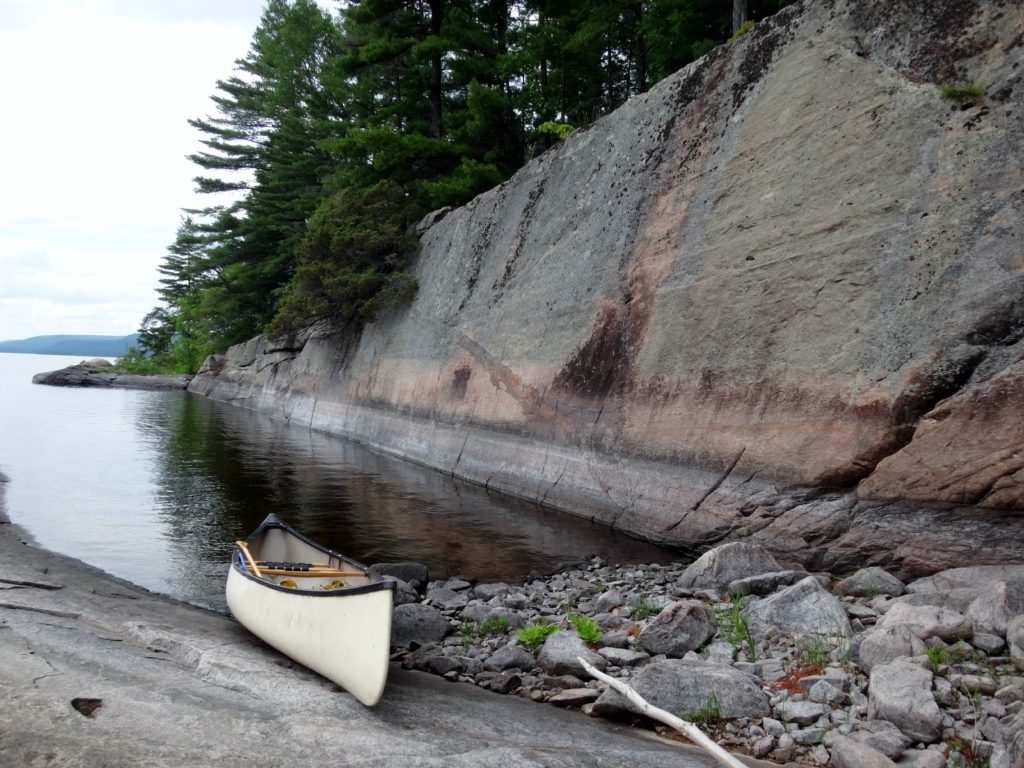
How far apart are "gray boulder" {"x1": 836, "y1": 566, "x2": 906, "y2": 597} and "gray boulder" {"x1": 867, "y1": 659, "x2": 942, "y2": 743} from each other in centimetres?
224

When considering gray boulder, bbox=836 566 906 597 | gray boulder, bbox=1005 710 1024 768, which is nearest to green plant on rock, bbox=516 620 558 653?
gray boulder, bbox=836 566 906 597

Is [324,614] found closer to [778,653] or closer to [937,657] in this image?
[778,653]

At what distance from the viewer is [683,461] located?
1038 cm

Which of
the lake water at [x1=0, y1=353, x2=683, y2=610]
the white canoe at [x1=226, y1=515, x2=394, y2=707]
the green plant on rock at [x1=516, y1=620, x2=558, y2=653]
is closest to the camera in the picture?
the white canoe at [x1=226, y1=515, x2=394, y2=707]

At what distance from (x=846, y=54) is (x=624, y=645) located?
29.1 ft

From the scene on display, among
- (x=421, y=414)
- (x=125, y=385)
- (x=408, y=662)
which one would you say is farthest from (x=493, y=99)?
(x=125, y=385)

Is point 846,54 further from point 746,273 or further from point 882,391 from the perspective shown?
point 882,391

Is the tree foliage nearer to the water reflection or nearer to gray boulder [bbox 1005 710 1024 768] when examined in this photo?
the water reflection

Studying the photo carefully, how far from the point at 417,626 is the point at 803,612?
11.6ft

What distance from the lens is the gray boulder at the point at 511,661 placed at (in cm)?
597

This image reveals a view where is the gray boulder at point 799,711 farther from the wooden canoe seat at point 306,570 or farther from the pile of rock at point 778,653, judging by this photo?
the wooden canoe seat at point 306,570

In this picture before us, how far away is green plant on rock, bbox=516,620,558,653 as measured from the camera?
6.29m

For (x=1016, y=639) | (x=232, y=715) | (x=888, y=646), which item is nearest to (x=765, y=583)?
(x=888, y=646)

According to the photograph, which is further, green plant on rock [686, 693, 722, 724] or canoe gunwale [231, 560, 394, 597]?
canoe gunwale [231, 560, 394, 597]
